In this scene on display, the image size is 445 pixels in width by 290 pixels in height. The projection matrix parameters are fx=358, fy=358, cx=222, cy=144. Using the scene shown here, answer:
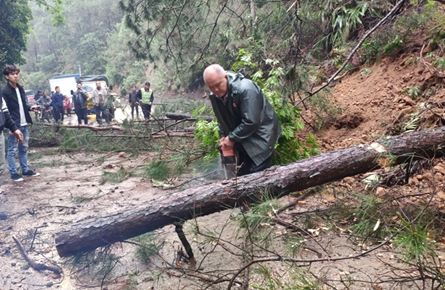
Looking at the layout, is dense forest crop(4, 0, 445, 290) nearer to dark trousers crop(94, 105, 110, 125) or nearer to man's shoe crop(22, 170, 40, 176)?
man's shoe crop(22, 170, 40, 176)

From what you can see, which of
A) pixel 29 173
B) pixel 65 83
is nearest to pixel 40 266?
pixel 29 173


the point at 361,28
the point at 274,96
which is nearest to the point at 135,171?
the point at 274,96

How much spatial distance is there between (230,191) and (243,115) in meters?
0.86

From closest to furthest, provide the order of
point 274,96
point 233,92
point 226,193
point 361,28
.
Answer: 1. point 226,193
2. point 233,92
3. point 274,96
4. point 361,28

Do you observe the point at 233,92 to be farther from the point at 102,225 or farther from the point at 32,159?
the point at 32,159

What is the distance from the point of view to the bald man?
3.39 metres

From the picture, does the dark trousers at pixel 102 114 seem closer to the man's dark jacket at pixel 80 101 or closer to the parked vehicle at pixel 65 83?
the man's dark jacket at pixel 80 101

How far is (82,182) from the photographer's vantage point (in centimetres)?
579

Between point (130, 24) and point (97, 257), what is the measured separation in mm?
3983

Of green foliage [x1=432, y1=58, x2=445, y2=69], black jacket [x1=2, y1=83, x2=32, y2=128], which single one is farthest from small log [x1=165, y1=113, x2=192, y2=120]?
green foliage [x1=432, y1=58, x2=445, y2=69]

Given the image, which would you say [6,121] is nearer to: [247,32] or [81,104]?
[247,32]

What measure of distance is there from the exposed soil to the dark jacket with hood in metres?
0.69

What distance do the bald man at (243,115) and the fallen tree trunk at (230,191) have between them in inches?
17.1

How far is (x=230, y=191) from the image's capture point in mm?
2904
